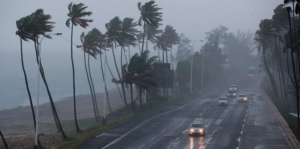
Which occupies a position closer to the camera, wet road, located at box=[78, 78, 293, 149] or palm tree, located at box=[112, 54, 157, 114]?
wet road, located at box=[78, 78, 293, 149]

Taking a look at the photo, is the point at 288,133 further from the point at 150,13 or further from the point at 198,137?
the point at 150,13

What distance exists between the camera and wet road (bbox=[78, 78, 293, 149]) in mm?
31328

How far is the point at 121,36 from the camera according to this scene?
6231cm

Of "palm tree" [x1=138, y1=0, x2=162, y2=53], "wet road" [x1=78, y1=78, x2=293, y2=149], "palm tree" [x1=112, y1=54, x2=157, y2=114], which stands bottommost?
"wet road" [x1=78, y1=78, x2=293, y2=149]

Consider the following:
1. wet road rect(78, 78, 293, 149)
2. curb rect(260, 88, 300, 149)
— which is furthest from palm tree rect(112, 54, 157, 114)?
curb rect(260, 88, 300, 149)

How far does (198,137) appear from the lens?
35250mm

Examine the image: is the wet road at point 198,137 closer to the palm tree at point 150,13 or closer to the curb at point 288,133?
the curb at point 288,133

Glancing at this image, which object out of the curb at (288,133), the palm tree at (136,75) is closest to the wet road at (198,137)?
the curb at (288,133)

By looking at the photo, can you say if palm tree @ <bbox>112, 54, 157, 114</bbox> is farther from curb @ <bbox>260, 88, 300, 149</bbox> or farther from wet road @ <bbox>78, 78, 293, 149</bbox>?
curb @ <bbox>260, 88, 300, 149</bbox>

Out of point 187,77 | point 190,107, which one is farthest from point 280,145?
point 187,77

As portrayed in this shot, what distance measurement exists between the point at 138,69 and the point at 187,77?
1772 inches

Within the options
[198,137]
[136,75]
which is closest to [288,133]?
[198,137]

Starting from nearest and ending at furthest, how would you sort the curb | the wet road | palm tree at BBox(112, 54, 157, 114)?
the curb
the wet road
palm tree at BBox(112, 54, 157, 114)

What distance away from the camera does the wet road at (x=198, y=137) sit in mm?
31328
